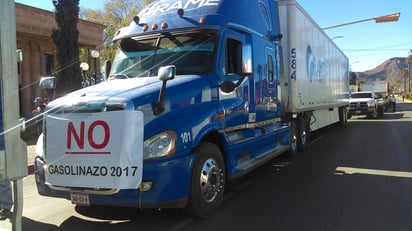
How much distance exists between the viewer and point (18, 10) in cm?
2148

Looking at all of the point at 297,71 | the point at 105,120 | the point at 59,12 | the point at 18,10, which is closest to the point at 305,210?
the point at 105,120

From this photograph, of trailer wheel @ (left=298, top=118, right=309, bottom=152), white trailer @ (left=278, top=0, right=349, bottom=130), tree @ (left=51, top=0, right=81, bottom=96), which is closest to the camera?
white trailer @ (left=278, top=0, right=349, bottom=130)

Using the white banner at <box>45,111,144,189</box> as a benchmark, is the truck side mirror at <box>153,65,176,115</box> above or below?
above

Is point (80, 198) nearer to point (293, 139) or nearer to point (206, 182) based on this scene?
point (206, 182)

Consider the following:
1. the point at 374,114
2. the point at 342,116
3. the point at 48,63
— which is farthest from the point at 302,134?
the point at 48,63

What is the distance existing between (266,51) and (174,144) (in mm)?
4269

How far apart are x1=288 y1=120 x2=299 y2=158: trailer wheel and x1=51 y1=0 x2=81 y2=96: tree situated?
42.9ft

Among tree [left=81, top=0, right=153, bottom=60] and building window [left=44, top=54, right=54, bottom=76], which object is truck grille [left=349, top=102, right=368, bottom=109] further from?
tree [left=81, top=0, right=153, bottom=60]

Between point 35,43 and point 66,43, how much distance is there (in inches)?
227

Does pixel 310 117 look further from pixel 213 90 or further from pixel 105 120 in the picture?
pixel 105 120

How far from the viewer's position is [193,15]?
6.59 metres

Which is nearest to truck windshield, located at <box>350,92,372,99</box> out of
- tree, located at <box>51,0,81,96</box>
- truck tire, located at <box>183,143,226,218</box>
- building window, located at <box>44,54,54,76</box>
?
tree, located at <box>51,0,81,96</box>

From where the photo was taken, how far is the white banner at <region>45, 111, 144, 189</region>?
15.5 ft

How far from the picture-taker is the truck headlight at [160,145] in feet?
15.8
